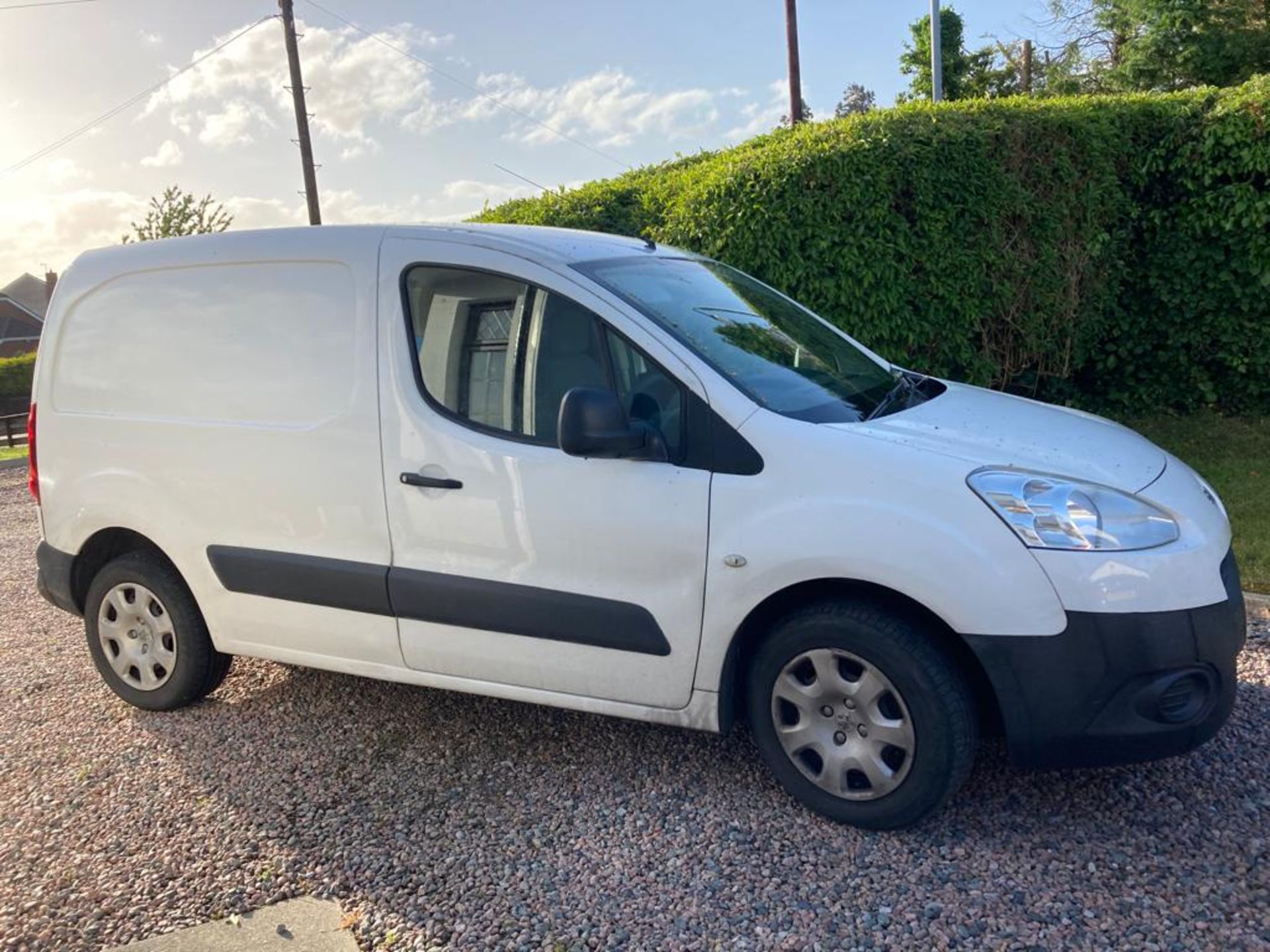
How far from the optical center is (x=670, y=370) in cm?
342

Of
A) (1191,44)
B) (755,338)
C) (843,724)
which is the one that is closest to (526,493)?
(755,338)

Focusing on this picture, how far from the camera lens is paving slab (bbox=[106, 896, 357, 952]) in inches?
115

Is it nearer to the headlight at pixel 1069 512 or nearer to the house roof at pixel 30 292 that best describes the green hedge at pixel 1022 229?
the headlight at pixel 1069 512

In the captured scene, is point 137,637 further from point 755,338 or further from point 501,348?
point 755,338

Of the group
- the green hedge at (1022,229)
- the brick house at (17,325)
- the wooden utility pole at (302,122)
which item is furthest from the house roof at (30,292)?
the green hedge at (1022,229)

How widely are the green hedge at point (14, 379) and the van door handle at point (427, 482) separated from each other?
1350 inches

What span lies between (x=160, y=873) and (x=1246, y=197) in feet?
26.8

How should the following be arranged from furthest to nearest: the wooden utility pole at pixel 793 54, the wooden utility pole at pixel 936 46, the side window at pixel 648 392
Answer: the wooden utility pole at pixel 793 54 < the wooden utility pole at pixel 936 46 < the side window at pixel 648 392

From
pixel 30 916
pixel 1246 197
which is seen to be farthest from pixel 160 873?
pixel 1246 197

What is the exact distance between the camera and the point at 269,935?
297 centimetres

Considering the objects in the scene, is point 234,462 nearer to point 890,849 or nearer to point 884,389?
point 884,389

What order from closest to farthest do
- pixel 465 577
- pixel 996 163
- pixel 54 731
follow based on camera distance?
pixel 465 577 < pixel 54 731 < pixel 996 163

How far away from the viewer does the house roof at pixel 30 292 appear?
7494 centimetres

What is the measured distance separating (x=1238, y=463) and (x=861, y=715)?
575 cm
